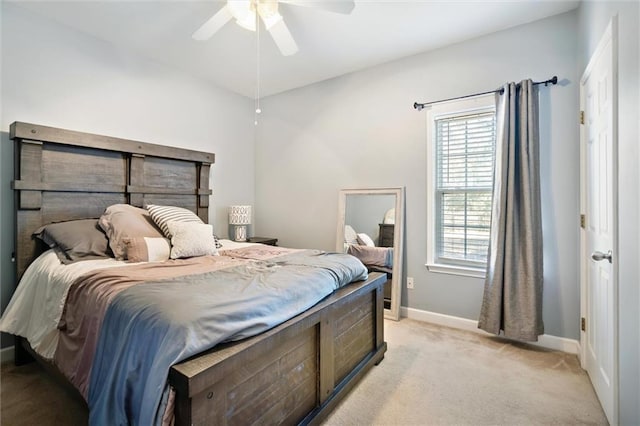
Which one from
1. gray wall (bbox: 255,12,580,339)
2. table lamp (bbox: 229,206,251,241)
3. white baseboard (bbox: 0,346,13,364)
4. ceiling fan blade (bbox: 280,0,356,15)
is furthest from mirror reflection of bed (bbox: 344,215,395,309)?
white baseboard (bbox: 0,346,13,364)

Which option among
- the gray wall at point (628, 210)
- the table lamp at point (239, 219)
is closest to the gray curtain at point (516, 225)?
the gray wall at point (628, 210)

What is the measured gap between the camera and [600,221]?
6.13ft

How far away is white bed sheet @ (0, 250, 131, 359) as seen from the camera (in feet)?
5.95

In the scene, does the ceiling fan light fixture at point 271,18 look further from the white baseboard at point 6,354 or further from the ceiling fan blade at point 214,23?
the white baseboard at point 6,354

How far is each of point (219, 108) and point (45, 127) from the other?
72.7 inches

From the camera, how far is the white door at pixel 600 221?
5.15ft

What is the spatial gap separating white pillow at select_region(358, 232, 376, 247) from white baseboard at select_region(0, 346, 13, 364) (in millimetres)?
3083

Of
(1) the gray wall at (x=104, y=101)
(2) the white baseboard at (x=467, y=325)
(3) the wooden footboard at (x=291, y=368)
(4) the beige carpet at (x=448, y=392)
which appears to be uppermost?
(1) the gray wall at (x=104, y=101)

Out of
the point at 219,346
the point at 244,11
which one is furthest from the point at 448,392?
the point at 244,11

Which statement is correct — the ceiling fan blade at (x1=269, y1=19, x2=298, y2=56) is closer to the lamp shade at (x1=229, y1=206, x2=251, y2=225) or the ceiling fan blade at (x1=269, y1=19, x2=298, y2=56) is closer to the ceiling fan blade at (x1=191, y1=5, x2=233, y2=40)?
the ceiling fan blade at (x1=191, y1=5, x2=233, y2=40)

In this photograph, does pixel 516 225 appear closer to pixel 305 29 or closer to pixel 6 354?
pixel 305 29

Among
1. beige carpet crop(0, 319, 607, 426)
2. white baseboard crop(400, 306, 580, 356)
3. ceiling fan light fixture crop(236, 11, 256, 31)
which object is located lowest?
beige carpet crop(0, 319, 607, 426)

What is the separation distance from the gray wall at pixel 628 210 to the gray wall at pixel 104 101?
3.58 metres

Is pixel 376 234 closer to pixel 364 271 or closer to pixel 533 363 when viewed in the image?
pixel 364 271
